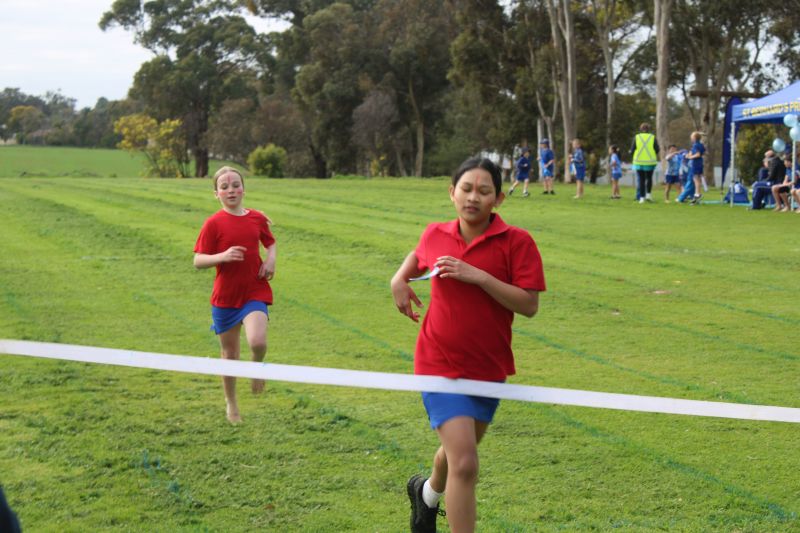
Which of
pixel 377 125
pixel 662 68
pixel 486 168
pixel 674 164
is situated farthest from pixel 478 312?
pixel 377 125

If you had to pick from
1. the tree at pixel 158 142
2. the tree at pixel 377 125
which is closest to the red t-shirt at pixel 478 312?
the tree at pixel 377 125

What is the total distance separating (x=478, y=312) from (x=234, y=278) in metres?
2.94

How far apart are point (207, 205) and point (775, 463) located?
21.1 metres

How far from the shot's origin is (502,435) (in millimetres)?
6543

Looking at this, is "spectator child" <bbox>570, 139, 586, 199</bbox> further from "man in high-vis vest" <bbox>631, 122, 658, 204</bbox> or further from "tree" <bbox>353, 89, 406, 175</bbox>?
"tree" <bbox>353, 89, 406, 175</bbox>

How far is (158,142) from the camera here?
68.0m

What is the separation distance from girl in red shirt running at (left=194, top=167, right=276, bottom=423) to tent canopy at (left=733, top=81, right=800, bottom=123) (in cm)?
1916

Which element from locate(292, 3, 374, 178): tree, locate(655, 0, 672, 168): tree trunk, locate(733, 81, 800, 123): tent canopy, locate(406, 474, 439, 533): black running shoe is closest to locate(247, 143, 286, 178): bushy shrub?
locate(292, 3, 374, 178): tree

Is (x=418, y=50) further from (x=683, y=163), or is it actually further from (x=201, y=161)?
(x=683, y=163)

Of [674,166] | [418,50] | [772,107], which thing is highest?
[418,50]

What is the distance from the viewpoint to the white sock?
4770 mm

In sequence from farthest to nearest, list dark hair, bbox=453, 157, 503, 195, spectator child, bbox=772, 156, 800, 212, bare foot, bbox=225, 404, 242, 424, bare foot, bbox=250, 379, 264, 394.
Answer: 1. spectator child, bbox=772, 156, 800, 212
2. bare foot, bbox=250, 379, 264, 394
3. bare foot, bbox=225, 404, 242, 424
4. dark hair, bbox=453, 157, 503, 195

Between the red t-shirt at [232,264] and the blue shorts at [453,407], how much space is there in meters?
2.83

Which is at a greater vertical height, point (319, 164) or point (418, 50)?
point (418, 50)
